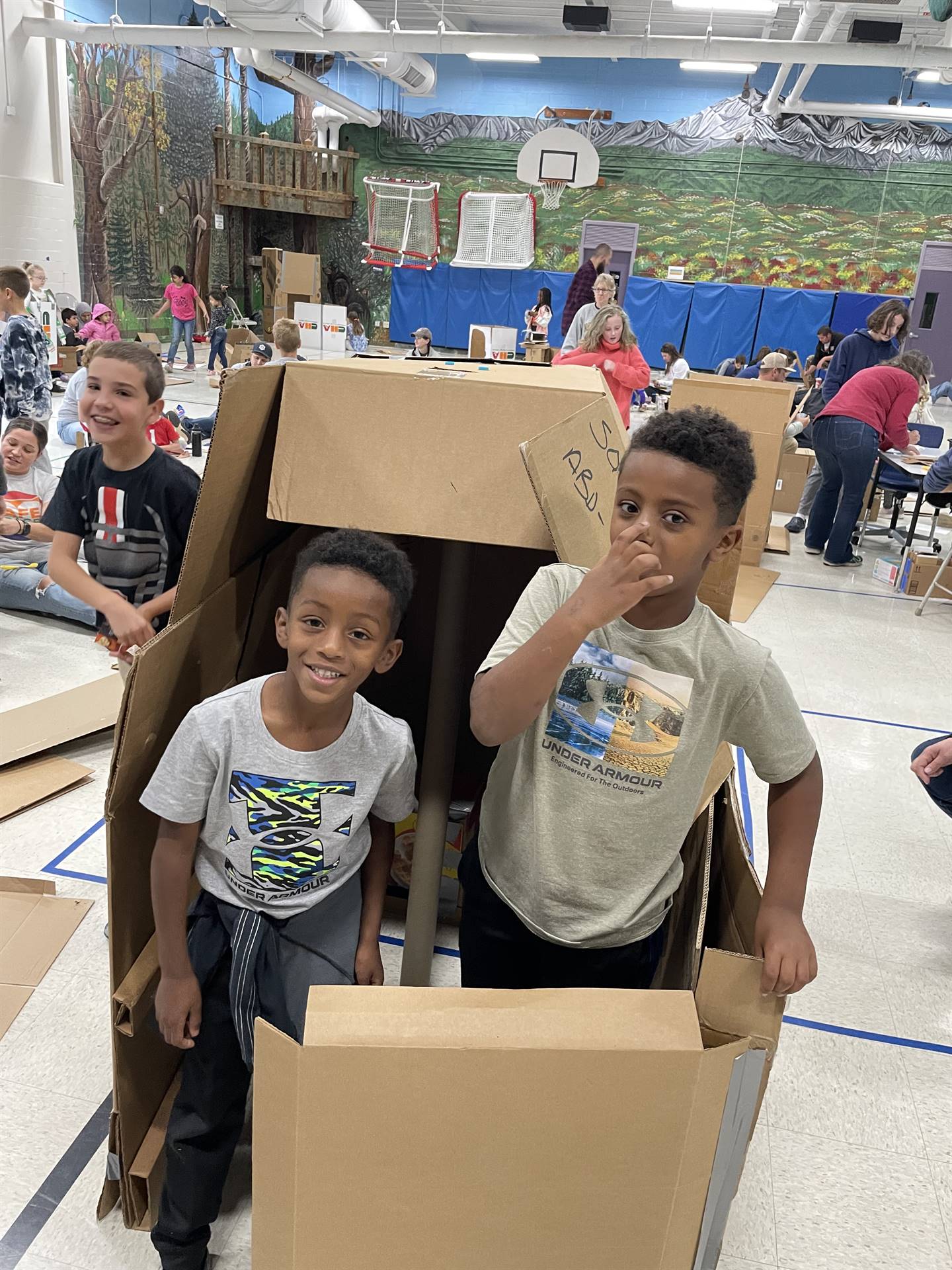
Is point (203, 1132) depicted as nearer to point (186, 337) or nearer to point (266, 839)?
point (266, 839)

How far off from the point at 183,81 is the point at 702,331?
9.95 meters

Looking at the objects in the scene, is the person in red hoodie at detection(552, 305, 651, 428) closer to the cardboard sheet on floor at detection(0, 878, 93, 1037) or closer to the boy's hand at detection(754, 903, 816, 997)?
the cardboard sheet on floor at detection(0, 878, 93, 1037)

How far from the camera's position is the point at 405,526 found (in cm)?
161

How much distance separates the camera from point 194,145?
53.0 ft

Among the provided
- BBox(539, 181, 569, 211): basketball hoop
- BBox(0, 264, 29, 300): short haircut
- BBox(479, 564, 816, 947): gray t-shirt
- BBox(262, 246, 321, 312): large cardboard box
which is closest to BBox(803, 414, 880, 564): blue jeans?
BBox(0, 264, 29, 300): short haircut

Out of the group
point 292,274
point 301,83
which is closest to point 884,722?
point 301,83

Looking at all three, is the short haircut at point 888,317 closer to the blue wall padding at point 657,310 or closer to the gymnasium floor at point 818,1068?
the gymnasium floor at point 818,1068

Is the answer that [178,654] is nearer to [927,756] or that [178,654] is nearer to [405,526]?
[405,526]

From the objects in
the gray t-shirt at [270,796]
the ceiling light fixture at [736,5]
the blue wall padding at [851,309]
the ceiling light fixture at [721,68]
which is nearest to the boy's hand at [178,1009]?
the gray t-shirt at [270,796]

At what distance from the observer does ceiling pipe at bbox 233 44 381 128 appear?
1355cm

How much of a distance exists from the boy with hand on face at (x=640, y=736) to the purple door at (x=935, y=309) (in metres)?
17.3

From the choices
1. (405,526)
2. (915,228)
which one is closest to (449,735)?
(405,526)

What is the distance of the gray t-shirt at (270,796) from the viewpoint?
1.32 meters

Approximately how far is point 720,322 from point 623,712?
1706 cm
